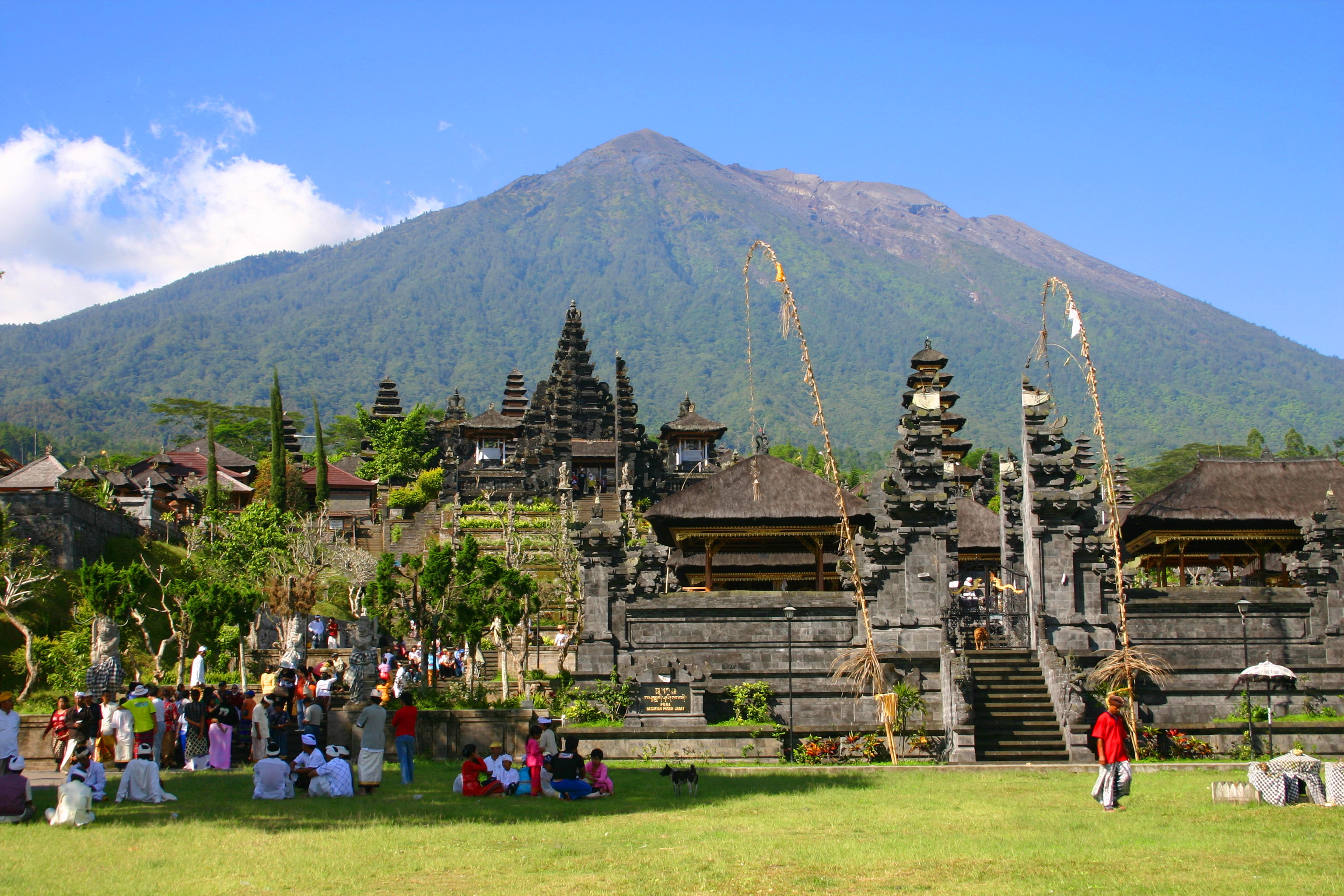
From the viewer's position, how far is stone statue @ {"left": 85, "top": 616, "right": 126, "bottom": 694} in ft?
74.6

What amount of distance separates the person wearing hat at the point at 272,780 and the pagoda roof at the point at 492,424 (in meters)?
66.0

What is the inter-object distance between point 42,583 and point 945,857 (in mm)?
33059

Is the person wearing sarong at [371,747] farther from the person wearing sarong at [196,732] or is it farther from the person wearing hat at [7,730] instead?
the person wearing hat at [7,730]

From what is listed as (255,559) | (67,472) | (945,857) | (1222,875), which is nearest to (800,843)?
(945,857)

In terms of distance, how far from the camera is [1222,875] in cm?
1152

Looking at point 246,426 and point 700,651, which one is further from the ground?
point 246,426

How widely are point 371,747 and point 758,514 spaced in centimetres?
1506

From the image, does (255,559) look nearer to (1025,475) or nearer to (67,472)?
(67,472)

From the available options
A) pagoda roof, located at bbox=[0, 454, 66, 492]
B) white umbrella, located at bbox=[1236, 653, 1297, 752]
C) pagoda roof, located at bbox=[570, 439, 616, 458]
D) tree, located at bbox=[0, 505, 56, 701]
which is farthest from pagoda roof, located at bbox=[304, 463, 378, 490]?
Result: white umbrella, located at bbox=[1236, 653, 1297, 752]

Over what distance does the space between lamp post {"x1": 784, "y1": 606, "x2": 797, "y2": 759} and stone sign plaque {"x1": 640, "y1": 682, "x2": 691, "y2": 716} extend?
6.45 ft

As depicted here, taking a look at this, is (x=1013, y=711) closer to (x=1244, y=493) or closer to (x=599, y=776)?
(x=599, y=776)

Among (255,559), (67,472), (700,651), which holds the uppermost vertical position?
(67,472)

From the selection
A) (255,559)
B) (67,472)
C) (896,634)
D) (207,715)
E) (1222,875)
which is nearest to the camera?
(1222,875)

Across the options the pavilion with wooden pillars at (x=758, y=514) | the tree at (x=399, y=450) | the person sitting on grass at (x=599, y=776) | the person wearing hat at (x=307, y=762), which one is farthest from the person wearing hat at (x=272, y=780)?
the tree at (x=399, y=450)
